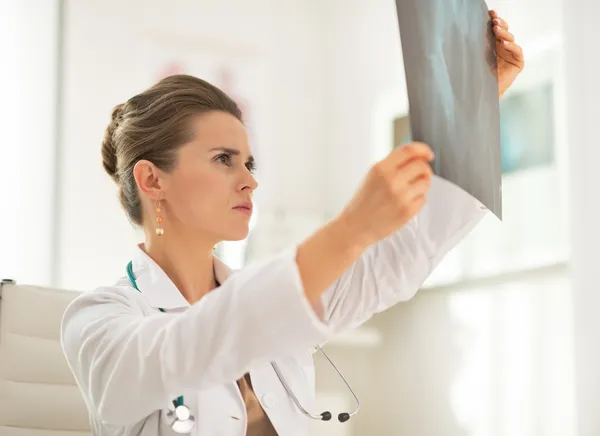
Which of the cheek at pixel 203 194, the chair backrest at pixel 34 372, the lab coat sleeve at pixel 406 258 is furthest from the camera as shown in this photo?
the chair backrest at pixel 34 372

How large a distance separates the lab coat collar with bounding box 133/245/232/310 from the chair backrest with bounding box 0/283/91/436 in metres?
0.42

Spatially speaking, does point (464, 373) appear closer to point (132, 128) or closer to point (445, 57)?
point (132, 128)

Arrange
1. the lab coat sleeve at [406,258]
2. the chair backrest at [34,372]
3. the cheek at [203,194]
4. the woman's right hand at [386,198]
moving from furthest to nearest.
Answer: the chair backrest at [34,372]
the cheek at [203,194]
the lab coat sleeve at [406,258]
the woman's right hand at [386,198]

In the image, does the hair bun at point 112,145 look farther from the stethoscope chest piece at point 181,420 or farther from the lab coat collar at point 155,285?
the stethoscope chest piece at point 181,420

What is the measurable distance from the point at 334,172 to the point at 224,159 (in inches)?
78.8

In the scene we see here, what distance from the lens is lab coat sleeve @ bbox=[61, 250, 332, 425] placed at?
0.75 meters

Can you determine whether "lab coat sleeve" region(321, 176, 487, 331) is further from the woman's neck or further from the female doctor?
the woman's neck

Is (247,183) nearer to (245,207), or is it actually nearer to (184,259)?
(245,207)

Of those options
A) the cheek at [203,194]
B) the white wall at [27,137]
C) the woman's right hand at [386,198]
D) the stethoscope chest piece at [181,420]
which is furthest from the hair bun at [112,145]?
the white wall at [27,137]

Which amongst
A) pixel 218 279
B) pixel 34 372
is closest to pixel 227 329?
pixel 218 279

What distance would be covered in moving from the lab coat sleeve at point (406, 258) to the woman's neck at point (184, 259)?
0.26 meters

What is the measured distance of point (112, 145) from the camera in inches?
56.6

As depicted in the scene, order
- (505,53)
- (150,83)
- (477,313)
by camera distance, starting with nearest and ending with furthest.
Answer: (505,53), (477,313), (150,83)

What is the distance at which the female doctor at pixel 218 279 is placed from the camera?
76 cm
